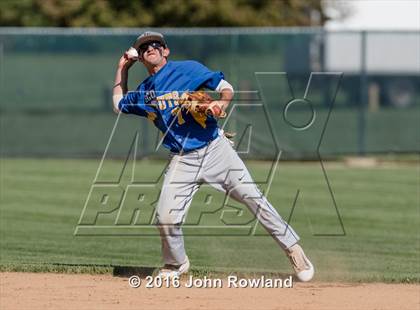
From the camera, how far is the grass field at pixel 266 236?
9.77 m

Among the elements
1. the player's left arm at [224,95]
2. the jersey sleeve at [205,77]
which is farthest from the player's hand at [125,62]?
the player's left arm at [224,95]

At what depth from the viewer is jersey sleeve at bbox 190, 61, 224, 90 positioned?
8133 mm

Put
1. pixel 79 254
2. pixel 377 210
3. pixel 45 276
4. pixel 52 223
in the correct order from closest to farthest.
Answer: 1. pixel 45 276
2. pixel 79 254
3. pixel 52 223
4. pixel 377 210

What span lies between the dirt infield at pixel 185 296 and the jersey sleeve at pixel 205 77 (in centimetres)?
167

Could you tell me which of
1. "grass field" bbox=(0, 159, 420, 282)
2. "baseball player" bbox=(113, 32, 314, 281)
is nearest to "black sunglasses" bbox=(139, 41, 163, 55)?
"baseball player" bbox=(113, 32, 314, 281)

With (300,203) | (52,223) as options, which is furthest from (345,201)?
(52,223)

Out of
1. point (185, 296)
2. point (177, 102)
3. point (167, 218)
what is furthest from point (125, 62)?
point (185, 296)

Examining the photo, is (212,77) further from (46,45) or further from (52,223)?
(46,45)

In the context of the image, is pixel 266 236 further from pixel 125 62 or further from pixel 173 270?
pixel 125 62

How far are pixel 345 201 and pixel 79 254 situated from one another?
5.28 metres

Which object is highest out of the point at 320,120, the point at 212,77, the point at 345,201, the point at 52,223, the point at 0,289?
the point at 212,77

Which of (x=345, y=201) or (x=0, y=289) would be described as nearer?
(x=0, y=289)

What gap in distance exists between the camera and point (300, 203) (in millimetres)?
14055

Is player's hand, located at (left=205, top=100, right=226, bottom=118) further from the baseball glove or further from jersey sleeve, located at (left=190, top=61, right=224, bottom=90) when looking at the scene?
jersey sleeve, located at (left=190, top=61, right=224, bottom=90)
